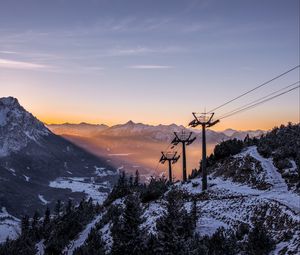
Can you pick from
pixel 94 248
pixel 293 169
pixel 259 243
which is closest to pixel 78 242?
pixel 94 248

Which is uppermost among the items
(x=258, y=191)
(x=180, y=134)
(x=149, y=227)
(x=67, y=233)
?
(x=180, y=134)

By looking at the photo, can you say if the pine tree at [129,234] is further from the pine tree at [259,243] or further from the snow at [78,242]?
the snow at [78,242]

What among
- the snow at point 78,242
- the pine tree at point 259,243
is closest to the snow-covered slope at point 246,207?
the snow at point 78,242

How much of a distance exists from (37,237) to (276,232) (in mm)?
66260

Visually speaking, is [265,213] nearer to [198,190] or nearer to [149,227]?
[149,227]

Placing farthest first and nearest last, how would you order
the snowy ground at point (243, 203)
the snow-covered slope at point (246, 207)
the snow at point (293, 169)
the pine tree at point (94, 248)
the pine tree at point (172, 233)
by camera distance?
the snow at point (293, 169)
the pine tree at point (94, 248)
the snowy ground at point (243, 203)
the snow-covered slope at point (246, 207)
the pine tree at point (172, 233)

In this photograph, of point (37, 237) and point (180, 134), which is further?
point (37, 237)

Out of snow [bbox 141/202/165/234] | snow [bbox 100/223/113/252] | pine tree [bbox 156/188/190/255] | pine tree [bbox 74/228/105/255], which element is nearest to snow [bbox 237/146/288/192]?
snow [bbox 141/202/165/234]

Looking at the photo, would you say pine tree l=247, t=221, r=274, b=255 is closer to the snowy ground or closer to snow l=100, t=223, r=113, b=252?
the snowy ground

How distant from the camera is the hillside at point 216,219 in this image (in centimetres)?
3216

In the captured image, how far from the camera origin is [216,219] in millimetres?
42281

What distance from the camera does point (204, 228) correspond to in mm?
40656

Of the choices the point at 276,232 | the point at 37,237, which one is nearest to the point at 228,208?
the point at 276,232

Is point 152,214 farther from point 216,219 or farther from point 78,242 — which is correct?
point 78,242
